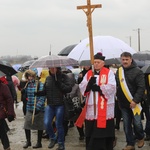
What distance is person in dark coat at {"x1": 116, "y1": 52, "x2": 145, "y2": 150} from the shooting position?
5.82 metres

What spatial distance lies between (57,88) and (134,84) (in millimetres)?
1411

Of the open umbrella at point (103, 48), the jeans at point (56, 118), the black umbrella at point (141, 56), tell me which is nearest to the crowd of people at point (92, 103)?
the jeans at point (56, 118)

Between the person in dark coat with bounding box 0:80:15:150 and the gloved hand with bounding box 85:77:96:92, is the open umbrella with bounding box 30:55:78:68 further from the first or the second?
the gloved hand with bounding box 85:77:96:92

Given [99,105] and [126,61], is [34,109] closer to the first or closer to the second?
[99,105]

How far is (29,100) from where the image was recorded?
6.68m

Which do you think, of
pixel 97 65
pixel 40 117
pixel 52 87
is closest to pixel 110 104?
pixel 97 65

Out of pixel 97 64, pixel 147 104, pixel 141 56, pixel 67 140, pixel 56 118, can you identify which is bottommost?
pixel 67 140

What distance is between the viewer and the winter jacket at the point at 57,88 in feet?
20.2

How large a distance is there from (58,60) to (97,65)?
98 cm

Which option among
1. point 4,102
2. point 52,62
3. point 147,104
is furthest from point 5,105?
point 147,104

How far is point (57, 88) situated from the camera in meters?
6.21

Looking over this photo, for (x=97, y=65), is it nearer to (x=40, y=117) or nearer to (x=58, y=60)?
(x=58, y=60)

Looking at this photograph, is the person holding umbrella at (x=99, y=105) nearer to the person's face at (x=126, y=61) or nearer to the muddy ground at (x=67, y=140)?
the person's face at (x=126, y=61)

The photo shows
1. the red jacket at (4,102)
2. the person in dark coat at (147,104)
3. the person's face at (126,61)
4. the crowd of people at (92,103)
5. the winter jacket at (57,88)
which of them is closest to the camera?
the crowd of people at (92,103)
